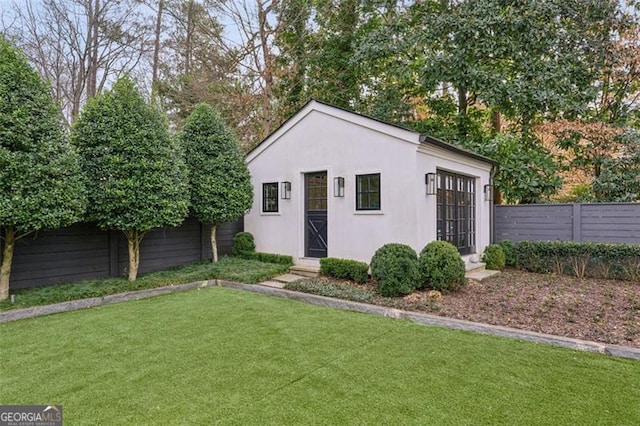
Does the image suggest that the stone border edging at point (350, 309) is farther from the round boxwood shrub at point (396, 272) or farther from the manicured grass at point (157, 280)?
the round boxwood shrub at point (396, 272)

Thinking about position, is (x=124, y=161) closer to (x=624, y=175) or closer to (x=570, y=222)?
(x=570, y=222)

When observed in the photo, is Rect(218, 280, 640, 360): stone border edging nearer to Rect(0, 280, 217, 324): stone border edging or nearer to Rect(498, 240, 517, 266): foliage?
Rect(0, 280, 217, 324): stone border edging

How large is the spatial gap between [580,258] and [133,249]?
31.1 ft

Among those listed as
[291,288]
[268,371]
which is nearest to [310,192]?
[291,288]

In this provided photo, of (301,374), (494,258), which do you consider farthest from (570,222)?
(301,374)

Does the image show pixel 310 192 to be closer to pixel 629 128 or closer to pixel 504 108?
pixel 504 108

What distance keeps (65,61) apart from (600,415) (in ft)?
54.4

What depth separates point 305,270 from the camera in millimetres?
8117

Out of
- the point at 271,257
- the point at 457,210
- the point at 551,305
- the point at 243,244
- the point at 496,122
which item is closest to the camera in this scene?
the point at 551,305

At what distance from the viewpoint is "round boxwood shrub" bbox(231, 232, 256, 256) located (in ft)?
31.1

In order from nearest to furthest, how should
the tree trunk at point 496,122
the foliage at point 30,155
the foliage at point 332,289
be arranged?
the foliage at point 30,155 < the foliage at point 332,289 < the tree trunk at point 496,122

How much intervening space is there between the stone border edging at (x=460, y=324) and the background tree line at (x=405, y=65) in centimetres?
727

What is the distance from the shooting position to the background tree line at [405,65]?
34.9 feet

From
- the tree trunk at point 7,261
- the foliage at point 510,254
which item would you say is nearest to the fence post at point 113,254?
the tree trunk at point 7,261
